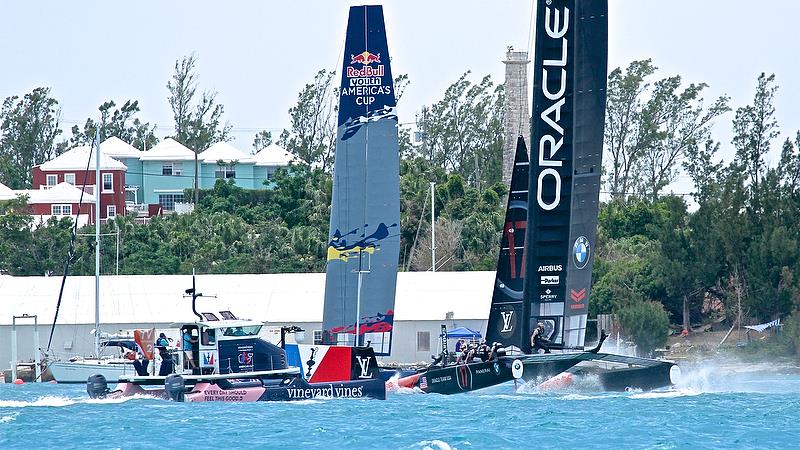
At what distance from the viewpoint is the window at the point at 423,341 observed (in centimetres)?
5225

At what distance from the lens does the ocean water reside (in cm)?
2869

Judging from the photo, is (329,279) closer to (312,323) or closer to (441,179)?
(312,323)

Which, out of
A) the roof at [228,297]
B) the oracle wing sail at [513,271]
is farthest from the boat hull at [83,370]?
the oracle wing sail at [513,271]

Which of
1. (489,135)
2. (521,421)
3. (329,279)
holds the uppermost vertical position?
(489,135)

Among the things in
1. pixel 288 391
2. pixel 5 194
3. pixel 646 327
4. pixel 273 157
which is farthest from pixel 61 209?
pixel 288 391

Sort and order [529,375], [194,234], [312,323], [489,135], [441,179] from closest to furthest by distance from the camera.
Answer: [529,375] → [312,323] → [194,234] → [441,179] → [489,135]

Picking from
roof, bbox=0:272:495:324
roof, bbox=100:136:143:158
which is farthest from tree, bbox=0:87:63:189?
roof, bbox=0:272:495:324

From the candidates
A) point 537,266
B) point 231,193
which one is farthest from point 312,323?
point 231,193

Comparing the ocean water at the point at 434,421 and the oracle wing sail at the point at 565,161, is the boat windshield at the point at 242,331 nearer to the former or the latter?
the ocean water at the point at 434,421

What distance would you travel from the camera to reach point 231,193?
83.5 meters

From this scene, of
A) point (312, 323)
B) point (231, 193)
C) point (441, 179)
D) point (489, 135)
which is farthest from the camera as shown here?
point (489, 135)

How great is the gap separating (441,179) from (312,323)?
23.4 metres

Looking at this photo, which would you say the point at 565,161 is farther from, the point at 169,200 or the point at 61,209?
the point at 169,200

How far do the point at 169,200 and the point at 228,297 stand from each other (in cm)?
4510
